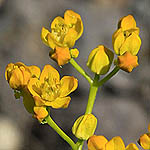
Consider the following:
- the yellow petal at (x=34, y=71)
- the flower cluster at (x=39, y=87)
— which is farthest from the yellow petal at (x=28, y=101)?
the yellow petal at (x=34, y=71)

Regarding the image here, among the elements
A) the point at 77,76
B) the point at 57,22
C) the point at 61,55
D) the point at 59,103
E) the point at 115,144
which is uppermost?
the point at 57,22

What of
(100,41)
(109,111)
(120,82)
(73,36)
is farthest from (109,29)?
(73,36)

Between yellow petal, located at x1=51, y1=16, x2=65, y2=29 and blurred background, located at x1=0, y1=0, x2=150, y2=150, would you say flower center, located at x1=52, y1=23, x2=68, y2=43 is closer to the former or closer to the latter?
yellow petal, located at x1=51, y1=16, x2=65, y2=29

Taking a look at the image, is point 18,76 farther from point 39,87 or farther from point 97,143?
point 97,143

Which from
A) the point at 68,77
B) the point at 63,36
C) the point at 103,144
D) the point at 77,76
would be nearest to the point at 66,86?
the point at 68,77

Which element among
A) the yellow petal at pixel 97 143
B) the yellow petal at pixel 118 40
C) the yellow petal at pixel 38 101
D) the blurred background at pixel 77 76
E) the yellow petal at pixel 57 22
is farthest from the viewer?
the blurred background at pixel 77 76

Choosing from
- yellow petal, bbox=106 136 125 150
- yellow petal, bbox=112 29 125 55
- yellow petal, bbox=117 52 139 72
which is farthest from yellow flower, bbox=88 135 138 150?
yellow petal, bbox=112 29 125 55

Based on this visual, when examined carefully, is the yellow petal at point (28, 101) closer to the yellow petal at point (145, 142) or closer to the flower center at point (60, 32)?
the flower center at point (60, 32)
